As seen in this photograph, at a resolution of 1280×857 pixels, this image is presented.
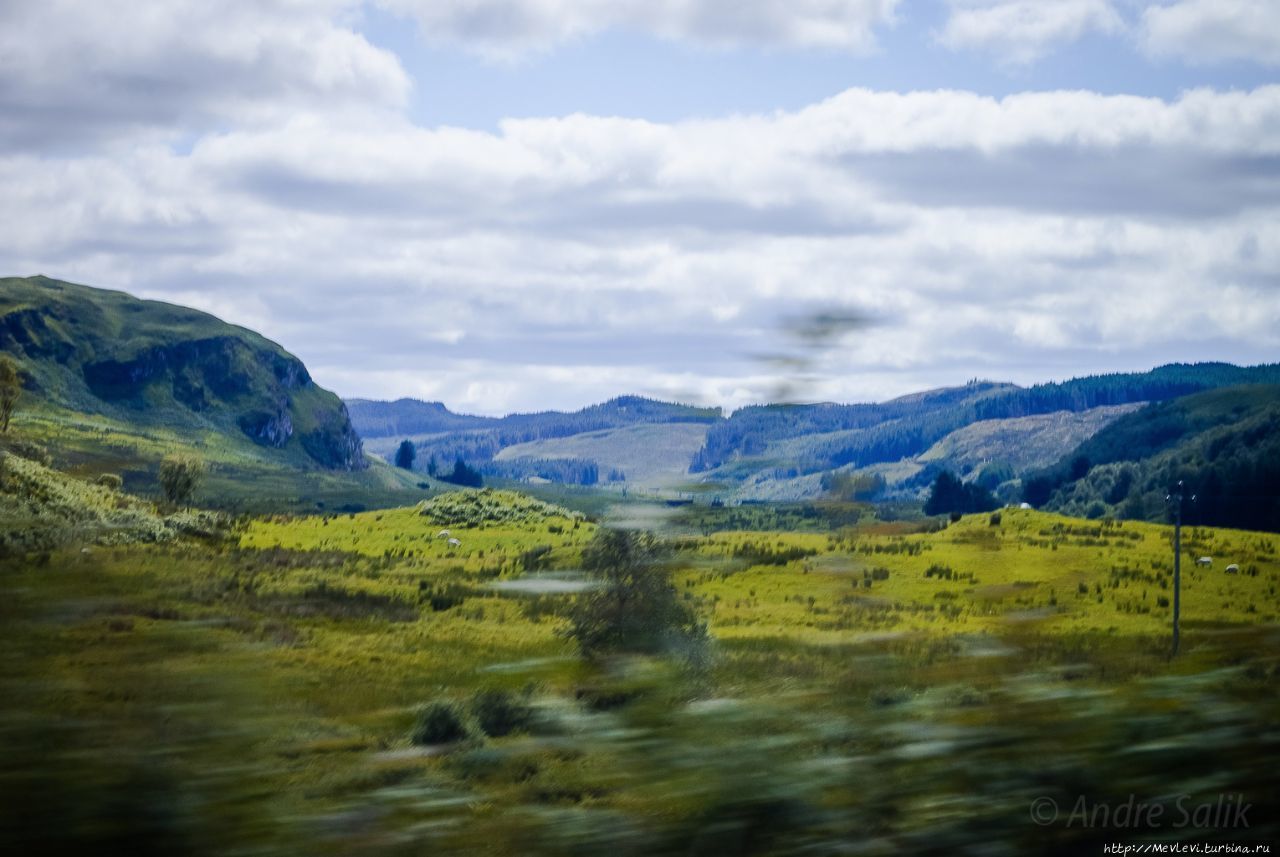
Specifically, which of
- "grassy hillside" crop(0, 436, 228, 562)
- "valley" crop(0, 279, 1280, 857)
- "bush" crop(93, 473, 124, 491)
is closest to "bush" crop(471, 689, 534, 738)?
"valley" crop(0, 279, 1280, 857)

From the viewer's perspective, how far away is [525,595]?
4.68 meters

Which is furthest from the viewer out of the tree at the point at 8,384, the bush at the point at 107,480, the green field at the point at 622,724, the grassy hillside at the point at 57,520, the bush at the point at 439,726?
the tree at the point at 8,384

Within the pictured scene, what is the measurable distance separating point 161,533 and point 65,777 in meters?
2.12

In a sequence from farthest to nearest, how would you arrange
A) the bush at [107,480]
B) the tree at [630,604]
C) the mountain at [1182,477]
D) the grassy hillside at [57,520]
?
the mountain at [1182,477] < the bush at [107,480] < the tree at [630,604] < the grassy hillside at [57,520]

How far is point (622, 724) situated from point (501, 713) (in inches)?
23.2

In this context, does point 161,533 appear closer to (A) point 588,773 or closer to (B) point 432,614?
(A) point 588,773

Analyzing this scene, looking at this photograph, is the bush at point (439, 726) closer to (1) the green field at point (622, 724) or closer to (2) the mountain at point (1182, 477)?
(1) the green field at point (622, 724)

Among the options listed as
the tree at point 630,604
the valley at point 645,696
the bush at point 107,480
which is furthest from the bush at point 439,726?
the bush at point 107,480

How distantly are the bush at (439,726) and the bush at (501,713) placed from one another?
8cm

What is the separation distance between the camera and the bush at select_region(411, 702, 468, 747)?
389 cm

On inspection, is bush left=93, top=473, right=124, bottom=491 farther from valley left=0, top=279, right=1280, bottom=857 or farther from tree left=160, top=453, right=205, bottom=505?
tree left=160, top=453, right=205, bottom=505

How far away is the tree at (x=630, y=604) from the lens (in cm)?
426

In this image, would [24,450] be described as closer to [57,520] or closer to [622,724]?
[57,520]

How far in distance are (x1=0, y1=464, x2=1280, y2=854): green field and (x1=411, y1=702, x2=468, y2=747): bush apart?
0.08 metres
